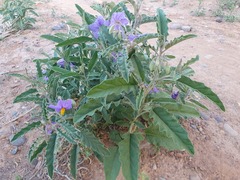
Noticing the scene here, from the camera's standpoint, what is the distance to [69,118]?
4.70 ft

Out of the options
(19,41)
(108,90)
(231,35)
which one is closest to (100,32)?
(108,90)

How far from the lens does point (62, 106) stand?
1398mm

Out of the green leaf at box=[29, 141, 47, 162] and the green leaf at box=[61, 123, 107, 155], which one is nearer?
the green leaf at box=[61, 123, 107, 155]

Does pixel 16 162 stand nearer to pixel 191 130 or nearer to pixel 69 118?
pixel 69 118

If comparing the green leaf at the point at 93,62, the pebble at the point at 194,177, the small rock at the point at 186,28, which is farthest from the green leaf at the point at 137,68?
the small rock at the point at 186,28

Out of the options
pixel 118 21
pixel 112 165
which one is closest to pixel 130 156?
pixel 112 165

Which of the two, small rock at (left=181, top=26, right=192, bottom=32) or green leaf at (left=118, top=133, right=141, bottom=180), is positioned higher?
green leaf at (left=118, top=133, right=141, bottom=180)

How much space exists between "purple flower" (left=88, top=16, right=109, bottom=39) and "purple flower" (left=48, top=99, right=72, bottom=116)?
0.37m

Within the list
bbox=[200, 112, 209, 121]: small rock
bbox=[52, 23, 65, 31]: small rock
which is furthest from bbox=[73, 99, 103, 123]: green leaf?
bbox=[52, 23, 65, 31]: small rock

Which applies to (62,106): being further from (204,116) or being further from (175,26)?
(175,26)

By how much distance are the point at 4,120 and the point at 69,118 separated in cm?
86

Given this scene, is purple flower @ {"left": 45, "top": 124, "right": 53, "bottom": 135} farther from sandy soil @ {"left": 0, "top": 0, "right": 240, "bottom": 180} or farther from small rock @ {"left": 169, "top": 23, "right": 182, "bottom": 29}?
small rock @ {"left": 169, "top": 23, "right": 182, "bottom": 29}

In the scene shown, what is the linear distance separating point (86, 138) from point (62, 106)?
0.66 ft

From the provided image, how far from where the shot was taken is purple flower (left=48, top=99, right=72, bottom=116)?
1.38m
